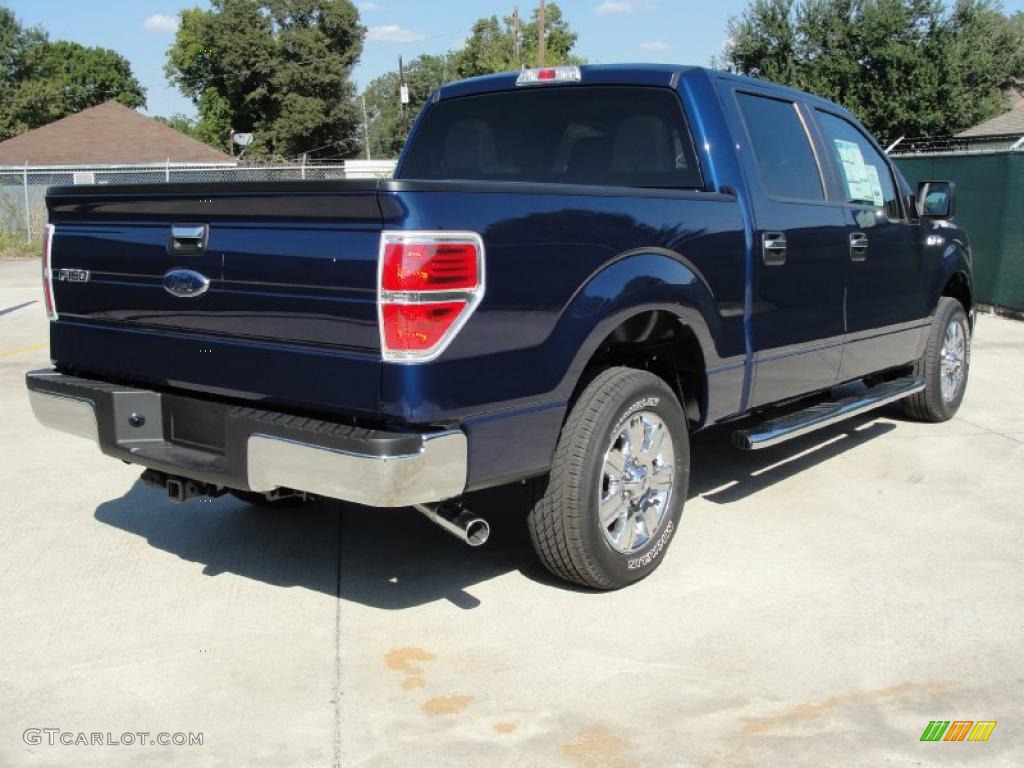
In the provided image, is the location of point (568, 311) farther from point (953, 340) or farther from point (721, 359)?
point (953, 340)

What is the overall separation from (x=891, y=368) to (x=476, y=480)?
150 inches

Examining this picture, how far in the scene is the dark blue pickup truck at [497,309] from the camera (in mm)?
3322

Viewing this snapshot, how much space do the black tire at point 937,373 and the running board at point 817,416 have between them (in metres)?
0.36

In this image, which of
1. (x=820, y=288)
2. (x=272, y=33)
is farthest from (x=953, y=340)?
(x=272, y=33)

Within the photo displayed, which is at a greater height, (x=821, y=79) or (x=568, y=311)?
(x=821, y=79)

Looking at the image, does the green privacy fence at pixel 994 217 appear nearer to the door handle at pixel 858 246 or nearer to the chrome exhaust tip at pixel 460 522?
the door handle at pixel 858 246

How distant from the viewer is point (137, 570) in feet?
14.8

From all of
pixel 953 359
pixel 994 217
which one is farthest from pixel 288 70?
pixel 953 359

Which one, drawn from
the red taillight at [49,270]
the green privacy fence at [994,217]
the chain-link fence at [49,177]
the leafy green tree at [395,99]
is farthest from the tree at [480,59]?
the red taillight at [49,270]

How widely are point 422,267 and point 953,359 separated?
16.8 ft

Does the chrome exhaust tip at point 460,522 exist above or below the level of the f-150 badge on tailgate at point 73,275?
below

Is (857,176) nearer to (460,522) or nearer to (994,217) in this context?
(460,522)

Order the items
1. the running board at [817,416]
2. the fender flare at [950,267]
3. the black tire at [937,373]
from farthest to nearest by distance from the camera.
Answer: the black tire at [937,373]
the fender flare at [950,267]
the running board at [817,416]

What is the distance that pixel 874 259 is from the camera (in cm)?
586
